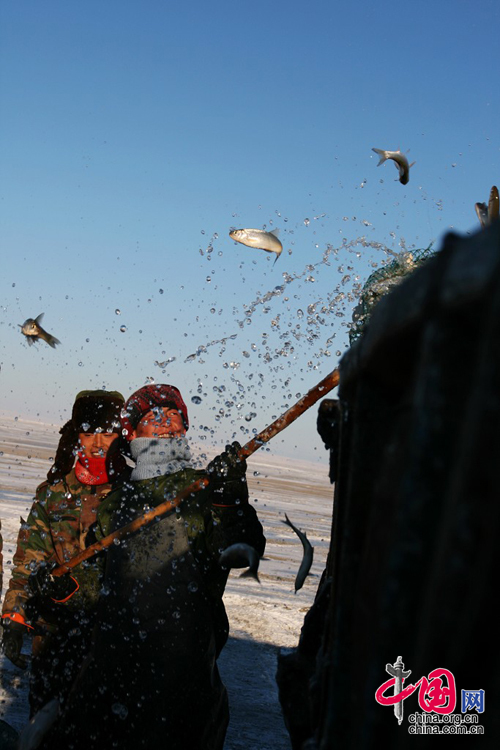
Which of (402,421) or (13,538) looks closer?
(402,421)

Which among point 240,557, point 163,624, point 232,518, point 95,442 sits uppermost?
point 95,442

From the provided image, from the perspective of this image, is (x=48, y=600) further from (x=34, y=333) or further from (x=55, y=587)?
(x=34, y=333)

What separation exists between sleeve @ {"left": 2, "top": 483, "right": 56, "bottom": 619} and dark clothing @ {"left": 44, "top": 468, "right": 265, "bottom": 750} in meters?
1.25

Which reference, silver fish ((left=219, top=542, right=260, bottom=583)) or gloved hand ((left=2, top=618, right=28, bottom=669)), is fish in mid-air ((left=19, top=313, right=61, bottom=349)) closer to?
gloved hand ((left=2, top=618, right=28, bottom=669))

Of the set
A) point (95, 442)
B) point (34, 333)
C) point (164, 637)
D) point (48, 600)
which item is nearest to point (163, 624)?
point (164, 637)

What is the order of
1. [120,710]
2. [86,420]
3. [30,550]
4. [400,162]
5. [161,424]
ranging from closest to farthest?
[120,710] → [161,424] → [30,550] → [86,420] → [400,162]

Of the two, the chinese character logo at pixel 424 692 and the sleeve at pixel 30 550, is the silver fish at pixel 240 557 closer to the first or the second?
the sleeve at pixel 30 550

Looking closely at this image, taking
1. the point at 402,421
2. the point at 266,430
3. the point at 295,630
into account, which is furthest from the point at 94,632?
the point at 295,630

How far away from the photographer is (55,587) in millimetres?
3578

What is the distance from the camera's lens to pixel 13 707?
457 centimetres

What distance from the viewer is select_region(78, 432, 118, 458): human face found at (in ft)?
15.1

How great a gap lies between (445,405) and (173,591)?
254cm

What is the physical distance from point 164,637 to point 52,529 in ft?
5.38

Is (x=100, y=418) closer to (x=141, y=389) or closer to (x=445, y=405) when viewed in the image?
(x=141, y=389)
